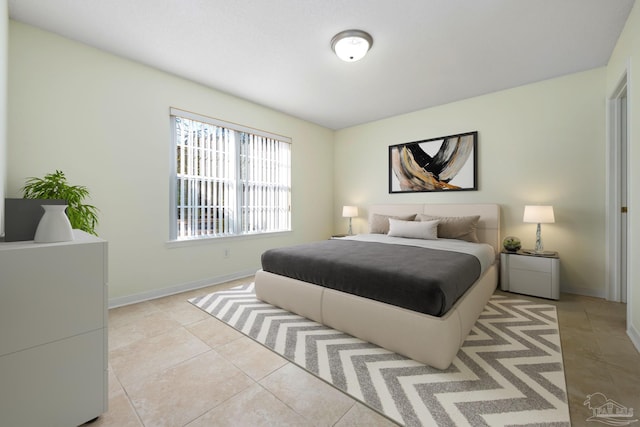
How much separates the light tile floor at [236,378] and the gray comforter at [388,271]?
0.70 metres

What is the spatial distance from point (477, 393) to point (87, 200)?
11.4 feet

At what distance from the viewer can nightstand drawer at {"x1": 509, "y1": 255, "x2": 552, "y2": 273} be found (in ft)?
Result: 9.55

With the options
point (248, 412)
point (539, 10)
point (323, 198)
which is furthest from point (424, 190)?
point (248, 412)

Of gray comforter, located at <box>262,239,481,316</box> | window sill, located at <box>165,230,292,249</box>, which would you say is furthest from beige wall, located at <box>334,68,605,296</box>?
window sill, located at <box>165,230,292,249</box>

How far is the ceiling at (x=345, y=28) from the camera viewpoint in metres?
2.06

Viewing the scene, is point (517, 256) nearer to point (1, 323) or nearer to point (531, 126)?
point (531, 126)

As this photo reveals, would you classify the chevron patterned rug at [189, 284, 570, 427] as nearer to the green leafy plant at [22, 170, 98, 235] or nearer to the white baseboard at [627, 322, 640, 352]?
the white baseboard at [627, 322, 640, 352]

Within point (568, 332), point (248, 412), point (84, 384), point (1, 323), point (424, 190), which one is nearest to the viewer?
point (1, 323)

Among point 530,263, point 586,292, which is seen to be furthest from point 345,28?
point 586,292

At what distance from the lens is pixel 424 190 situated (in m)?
4.16

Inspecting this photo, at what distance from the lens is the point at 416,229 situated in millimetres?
3490

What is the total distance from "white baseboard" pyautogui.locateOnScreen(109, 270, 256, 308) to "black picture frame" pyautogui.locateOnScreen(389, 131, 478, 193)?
2.84 metres

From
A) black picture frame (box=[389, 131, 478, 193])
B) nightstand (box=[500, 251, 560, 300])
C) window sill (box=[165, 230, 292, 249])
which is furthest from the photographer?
black picture frame (box=[389, 131, 478, 193])

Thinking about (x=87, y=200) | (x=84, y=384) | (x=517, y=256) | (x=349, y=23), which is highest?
(x=349, y=23)
